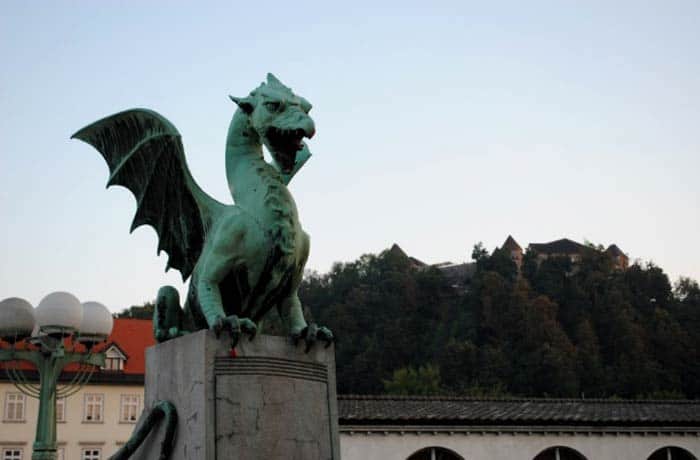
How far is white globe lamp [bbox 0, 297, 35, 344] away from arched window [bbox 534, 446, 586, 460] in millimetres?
15766

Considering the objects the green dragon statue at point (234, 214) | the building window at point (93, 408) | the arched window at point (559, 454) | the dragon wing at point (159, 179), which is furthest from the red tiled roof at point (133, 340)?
the green dragon statue at point (234, 214)

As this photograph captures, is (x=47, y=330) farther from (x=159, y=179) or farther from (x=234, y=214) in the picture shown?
(x=234, y=214)

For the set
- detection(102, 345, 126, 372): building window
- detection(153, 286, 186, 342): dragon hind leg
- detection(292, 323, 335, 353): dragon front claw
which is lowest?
detection(292, 323, 335, 353): dragon front claw

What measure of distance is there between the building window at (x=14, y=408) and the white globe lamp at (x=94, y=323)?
24.8m

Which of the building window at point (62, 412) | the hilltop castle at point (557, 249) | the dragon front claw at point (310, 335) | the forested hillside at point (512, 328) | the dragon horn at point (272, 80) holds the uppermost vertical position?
the hilltop castle at point (557, 249)

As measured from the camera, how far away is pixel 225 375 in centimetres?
463

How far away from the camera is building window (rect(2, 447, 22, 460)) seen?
105ft

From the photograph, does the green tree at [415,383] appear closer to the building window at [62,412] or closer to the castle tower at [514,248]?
the building window at [62,412]

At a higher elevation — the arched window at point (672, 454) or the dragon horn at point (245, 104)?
the dragon horn at point (245, 104)

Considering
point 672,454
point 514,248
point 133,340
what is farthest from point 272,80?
point 514,248

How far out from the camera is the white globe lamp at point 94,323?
33.2 feet

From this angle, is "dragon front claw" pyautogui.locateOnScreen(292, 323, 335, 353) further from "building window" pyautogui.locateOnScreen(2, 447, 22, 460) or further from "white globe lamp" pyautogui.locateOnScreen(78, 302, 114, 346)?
"building window" pyautogui.locateOnScreen(2, 447, 22, 460)

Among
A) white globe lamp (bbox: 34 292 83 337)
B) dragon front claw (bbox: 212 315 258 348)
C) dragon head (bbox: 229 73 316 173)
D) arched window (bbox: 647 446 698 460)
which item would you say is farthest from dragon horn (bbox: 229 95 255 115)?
arched window (bbox: 647 446 698 460)

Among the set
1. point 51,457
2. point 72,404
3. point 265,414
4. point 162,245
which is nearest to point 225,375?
point 265,414
